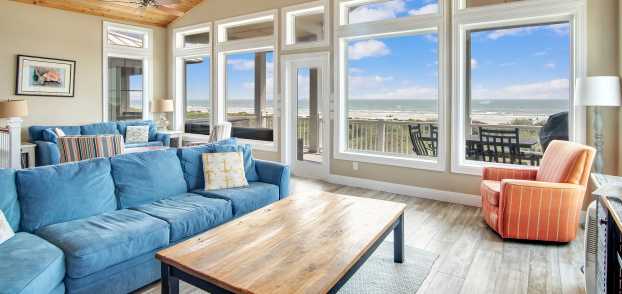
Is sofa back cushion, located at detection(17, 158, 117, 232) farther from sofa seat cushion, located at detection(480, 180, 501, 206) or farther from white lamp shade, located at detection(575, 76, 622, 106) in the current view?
white lamp shade, located at detection(575, 76, 622, 106)

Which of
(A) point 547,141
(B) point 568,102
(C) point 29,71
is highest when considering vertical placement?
(C) point 29,71

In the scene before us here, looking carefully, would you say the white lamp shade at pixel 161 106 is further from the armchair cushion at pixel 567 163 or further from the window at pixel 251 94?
the armchair cushion at pixel 567 163

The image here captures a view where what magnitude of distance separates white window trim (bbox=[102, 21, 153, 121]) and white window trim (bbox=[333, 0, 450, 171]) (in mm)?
4500

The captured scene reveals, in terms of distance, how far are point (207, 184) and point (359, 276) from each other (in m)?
1.67

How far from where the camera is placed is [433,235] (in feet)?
11.3

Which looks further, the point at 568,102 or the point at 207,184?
the point at 568,102

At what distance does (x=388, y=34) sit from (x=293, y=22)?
1.87 meters

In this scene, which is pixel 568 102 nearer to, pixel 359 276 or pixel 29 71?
pixel 359 276

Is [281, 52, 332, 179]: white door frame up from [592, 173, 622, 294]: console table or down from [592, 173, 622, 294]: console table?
up

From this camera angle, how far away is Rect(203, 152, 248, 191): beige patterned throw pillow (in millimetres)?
3439

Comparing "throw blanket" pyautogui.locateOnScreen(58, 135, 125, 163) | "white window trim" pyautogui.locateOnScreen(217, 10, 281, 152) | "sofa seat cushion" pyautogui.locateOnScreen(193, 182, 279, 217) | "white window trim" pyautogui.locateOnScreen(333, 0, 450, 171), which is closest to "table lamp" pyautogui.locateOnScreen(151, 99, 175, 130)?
"white window trim" pyautogui.locateOnScreen(217, 10, 281, 152)

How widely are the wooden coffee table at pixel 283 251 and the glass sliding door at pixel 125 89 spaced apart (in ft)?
20.1

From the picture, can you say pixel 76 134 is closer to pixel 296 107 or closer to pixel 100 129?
pixel 100 129

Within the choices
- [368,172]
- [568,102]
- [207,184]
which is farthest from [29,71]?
[568,102]
